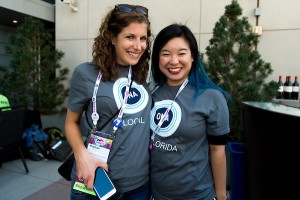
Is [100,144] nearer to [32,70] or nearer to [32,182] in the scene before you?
[32,182]

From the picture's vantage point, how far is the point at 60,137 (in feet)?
16.5

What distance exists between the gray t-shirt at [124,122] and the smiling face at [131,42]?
0.55 ft

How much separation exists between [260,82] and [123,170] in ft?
8.15

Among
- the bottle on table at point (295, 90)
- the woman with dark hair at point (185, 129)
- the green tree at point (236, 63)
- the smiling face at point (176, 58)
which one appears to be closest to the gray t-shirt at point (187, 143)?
the woman with dark hair at point (185, 129)

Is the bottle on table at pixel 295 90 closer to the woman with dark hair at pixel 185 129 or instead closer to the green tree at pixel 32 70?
the woman with dark hair at pixel 185 129

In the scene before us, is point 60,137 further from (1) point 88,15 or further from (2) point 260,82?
(2) point 260,82

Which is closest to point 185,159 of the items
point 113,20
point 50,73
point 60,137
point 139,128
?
point 139,128

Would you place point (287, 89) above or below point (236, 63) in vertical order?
below

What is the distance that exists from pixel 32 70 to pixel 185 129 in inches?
182

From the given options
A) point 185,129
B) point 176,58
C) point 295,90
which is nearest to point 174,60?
point 176,58

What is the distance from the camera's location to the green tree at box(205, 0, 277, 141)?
3.16 meters

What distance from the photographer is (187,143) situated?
139cm

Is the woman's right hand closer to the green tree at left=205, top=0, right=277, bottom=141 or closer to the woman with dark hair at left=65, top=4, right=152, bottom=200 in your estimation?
the woman with dark hair at left=65, top=4, right=152, bottom=200

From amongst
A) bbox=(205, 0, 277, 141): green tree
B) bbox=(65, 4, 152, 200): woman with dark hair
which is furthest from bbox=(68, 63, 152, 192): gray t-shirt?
bbox=(205, 0, 277, 141): green tree
